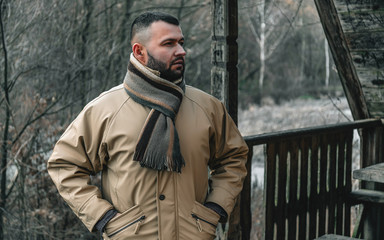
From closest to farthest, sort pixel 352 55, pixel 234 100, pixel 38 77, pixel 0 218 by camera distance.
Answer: pixel 234 100
pixel 352 55
pixel 0 218
pixel 38 77

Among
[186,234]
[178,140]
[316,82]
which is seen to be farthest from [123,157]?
[316,82]

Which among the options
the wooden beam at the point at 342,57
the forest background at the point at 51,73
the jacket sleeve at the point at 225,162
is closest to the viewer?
the jacket sleeve at the point at 225,162

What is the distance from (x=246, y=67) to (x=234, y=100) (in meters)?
22.3

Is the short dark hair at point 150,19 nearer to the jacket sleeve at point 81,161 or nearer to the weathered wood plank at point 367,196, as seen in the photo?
the jacket sleeve at point 81,161

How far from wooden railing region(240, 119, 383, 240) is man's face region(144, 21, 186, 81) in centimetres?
111

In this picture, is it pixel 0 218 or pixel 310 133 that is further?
pixel 0 218

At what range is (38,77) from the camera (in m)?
8.55

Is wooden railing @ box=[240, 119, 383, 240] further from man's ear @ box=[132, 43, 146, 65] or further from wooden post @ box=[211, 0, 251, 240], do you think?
man's ear @ box=[132, 43, 146, 65]

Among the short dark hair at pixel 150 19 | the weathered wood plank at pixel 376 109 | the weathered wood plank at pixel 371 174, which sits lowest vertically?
the weathered wood plank at pixel 371 174

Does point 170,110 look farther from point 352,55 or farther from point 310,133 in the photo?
point 352,55

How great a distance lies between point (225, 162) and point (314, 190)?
1.73m

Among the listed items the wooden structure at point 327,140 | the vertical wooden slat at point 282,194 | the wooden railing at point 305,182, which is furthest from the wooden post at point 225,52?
the vertical wooden slat at point 282,194

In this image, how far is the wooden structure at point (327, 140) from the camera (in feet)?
10.7

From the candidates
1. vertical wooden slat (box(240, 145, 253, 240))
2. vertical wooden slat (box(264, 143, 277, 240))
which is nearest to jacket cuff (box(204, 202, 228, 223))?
vertical wooden slat (box(240, 145, 253, 240))
